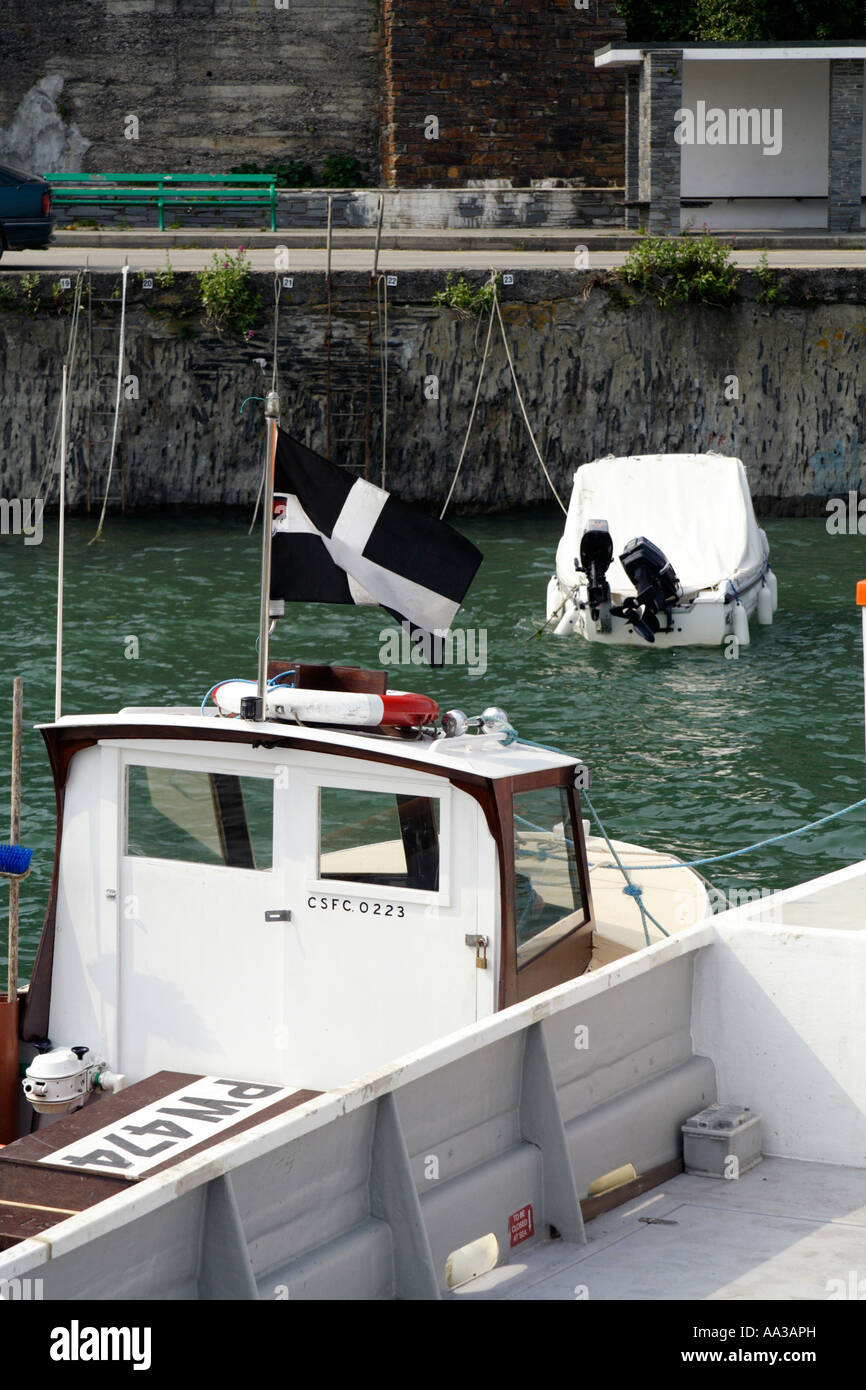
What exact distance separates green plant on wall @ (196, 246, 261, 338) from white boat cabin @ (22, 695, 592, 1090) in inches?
710

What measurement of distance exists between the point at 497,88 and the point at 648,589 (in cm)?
2255

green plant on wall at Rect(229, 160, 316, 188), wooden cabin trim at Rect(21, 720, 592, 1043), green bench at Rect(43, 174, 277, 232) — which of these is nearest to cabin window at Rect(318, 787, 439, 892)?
wooden cabin trim at Rect(21, 720, 592, 1043)

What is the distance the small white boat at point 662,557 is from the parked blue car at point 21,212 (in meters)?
10.2

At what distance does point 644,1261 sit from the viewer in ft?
17.4

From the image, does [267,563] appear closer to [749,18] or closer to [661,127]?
[661,127]

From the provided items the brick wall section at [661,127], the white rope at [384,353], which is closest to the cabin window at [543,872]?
the white rope at [384,353]

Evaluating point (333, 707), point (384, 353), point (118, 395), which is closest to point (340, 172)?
point (384, 353)

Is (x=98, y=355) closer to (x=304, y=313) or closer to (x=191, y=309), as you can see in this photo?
(x=191, y=309)

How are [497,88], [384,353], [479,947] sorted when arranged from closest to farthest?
1. [479,947]
2. [384,353]
3. [497,88]

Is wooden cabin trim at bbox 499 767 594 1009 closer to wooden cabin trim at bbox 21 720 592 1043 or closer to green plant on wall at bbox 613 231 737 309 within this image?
wooden cabin trim at bbox 21 720 592 1043

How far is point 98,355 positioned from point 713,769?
13018mm

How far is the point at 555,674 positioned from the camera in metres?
18.0

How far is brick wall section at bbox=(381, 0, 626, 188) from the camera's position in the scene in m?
37.2
